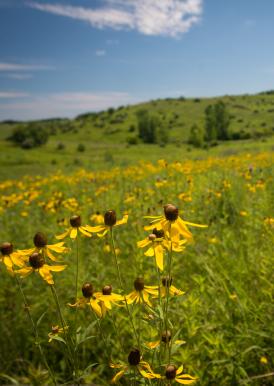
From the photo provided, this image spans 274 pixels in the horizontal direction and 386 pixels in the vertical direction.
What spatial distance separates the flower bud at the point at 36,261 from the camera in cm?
135

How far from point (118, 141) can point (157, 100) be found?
39.4 m

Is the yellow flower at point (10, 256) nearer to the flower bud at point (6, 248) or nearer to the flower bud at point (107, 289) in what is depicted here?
the flower bud at point (6, 248)

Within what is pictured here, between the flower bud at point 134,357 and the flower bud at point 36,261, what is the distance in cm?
47

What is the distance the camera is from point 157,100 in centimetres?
9081

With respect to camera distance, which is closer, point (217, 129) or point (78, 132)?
point (217, 129)

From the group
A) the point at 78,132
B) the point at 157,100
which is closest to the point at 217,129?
the point at 78,132

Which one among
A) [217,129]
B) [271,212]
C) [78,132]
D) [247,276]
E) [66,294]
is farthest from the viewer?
[78,132]

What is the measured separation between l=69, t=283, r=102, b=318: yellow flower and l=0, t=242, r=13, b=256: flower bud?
0.36 meters

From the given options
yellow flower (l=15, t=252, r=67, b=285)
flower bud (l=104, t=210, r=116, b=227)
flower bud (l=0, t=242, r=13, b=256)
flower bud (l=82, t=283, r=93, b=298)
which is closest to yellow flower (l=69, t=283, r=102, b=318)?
flower bud (l=82, t=283, r=93, b=298)

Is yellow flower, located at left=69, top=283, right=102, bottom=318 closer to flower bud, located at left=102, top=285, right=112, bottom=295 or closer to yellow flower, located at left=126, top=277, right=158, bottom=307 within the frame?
flower bud, located at left=102, top=285, right=112, bottom=295

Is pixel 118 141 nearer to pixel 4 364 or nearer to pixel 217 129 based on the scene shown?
pixel 217 129

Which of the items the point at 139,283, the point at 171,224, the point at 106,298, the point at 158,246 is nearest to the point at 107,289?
the point at 106,298

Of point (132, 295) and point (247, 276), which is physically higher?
point (132, 295)

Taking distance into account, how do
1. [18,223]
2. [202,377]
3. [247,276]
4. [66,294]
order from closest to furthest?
[202,377] → [247,276] → [66,294] → [18,223]
